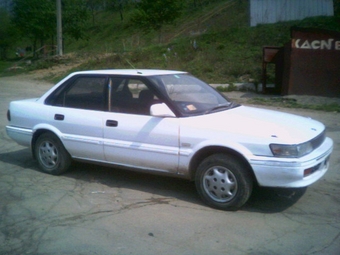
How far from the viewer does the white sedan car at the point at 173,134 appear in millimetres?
5062

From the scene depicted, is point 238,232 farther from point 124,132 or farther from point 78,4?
point 78,4

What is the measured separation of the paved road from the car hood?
2.86ft

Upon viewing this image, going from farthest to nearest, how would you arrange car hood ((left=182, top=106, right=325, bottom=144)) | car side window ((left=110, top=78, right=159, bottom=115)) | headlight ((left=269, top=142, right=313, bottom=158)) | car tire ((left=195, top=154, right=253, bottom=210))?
car side window ((left=110, top=78, right=159, bottom=115))
car tire ((left=195, top=154, right=253, bottom=210))
car hood ((left=182, top=106, right=325, bottom=144))
headlight ((left=269, top=142, right=313, bottom=158))

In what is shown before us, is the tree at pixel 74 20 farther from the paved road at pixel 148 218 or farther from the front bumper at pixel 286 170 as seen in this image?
the front bumper at pixel 286 170

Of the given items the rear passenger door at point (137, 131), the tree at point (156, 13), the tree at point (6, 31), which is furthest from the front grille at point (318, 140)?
the tree at point (6, 31)

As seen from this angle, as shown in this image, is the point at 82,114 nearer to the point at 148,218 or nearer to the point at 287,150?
the point at 148,218

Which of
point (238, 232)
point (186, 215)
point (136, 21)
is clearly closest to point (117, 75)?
point (186, 215)

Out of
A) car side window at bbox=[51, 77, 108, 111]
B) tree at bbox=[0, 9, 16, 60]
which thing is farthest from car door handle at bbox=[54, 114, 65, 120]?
tree at bbox=[0, 9, 16, 60]

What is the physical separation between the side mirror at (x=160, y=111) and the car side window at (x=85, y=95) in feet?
2.95

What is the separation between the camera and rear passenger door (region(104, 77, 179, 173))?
5.58 meters

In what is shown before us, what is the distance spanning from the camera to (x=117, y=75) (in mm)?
6301

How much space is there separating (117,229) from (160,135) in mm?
1280

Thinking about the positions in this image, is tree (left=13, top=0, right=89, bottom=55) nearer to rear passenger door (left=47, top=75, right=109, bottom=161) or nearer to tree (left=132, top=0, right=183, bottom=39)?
tree (left=132, top=0, right=183, bottom=39)

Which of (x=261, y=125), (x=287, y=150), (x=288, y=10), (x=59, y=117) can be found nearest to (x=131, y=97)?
(x=59, y=117)
